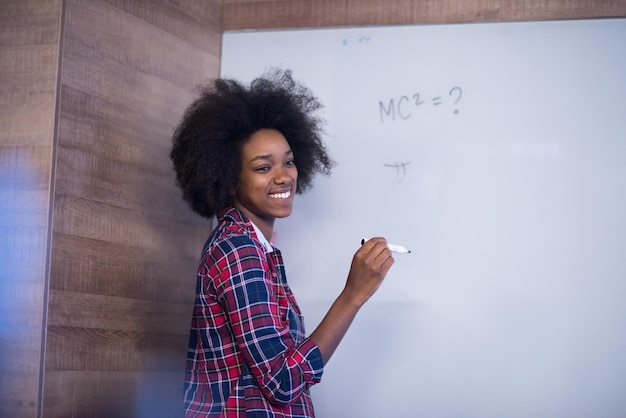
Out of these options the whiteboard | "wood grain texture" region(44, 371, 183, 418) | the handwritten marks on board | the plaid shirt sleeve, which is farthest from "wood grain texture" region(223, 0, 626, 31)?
"wood grain texture" region(44, 371, 183, 418)

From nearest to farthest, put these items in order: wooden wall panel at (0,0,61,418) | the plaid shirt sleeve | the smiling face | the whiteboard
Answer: the plaid shirt sleeve
wooden wall panel at (0,0,61,418)
the smiling face
the whiteboard

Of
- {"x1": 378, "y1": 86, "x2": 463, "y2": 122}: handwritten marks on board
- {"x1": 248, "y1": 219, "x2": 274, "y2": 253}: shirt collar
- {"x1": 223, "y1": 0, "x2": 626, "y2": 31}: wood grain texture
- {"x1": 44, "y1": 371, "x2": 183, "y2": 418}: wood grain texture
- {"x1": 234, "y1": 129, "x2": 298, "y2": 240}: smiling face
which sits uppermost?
{"x1": 223, "y1": 0, "x2": 626, "y2": 31}: wood grain texture

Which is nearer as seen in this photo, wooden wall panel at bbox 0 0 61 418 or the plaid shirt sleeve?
the plaid shirt sleeve

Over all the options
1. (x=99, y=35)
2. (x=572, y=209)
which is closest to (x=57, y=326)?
(x=99, y=35)

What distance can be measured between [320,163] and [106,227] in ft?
1.77

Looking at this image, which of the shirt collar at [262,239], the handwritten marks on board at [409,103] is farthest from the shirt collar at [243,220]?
the handwritten marks on board at [409,103]

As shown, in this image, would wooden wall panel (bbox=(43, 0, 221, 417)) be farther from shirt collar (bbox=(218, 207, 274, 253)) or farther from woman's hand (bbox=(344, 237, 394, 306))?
woman's hand (bbox=(344, 237, 394, 306))

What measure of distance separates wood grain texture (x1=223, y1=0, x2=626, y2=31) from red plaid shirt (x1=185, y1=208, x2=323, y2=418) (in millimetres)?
695

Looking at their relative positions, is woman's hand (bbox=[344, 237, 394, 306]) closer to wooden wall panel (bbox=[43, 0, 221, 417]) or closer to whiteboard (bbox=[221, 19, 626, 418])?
whiteboard (bbox=[221, 19, 626, 418])

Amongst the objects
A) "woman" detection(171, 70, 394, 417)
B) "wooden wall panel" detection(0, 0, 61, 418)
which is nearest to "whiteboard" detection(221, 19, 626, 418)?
"woman" detection(171, 70, 394, 417)

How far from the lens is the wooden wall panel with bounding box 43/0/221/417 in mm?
1599

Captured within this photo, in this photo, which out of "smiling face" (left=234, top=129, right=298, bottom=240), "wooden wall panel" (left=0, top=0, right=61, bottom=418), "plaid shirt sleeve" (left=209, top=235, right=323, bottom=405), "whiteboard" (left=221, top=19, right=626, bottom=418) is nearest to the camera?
"plaid shirt sleeve" (left=209, top=235, right=323, bottom=405)

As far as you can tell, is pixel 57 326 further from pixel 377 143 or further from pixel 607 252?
pixel 607 252

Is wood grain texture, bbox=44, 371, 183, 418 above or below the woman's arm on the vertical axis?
below
